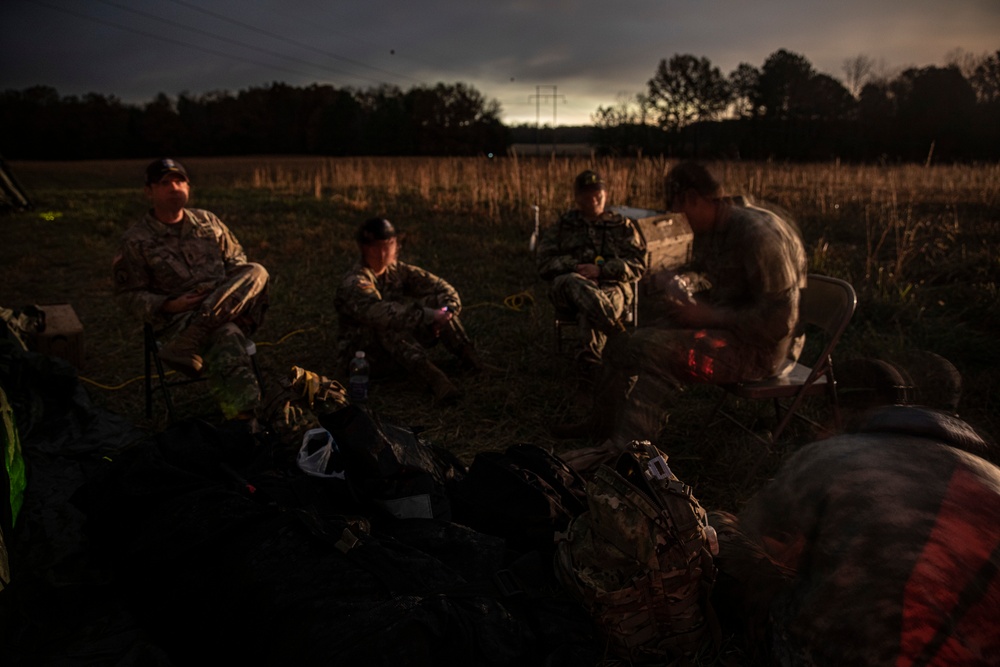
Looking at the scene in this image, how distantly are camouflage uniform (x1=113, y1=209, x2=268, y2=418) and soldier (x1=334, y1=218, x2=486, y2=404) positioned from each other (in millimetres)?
759

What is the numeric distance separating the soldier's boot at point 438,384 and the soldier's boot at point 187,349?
159cm

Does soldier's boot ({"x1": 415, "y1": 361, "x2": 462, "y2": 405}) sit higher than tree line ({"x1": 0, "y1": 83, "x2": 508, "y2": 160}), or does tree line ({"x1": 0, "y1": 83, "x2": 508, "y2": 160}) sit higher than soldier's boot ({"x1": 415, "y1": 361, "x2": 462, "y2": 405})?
tree line ({"x1": 0, "y1": 83, "x2": 508, "y2": 160})

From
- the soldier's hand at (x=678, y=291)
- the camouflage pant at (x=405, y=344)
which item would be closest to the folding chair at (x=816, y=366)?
the soldier's hand at (x=678, y=291)

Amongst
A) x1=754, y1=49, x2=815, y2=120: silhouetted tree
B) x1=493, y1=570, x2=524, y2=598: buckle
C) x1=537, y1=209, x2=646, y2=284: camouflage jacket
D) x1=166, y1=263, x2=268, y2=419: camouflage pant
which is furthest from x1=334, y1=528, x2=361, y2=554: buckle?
x1=754, y1=49, x2=815, y2=120: silhouetted tree

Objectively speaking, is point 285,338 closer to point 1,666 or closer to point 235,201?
point 1,666

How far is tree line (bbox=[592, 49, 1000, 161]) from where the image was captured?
32.9 meters

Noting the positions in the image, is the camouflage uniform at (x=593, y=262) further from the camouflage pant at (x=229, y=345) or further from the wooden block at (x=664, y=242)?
the camouflage pant at (x=229, y=345)

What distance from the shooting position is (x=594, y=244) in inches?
212

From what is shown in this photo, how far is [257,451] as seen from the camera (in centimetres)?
291

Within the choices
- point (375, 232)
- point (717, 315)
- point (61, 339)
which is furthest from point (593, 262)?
point (61, 339)

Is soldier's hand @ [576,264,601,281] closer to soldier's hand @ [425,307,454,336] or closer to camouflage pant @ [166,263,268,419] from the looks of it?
soldier's hand @ [425,307,454,336]

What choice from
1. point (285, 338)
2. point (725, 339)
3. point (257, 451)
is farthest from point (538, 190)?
point (257, 451)

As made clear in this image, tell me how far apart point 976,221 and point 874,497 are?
36.3ft

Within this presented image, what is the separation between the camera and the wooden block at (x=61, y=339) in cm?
499
